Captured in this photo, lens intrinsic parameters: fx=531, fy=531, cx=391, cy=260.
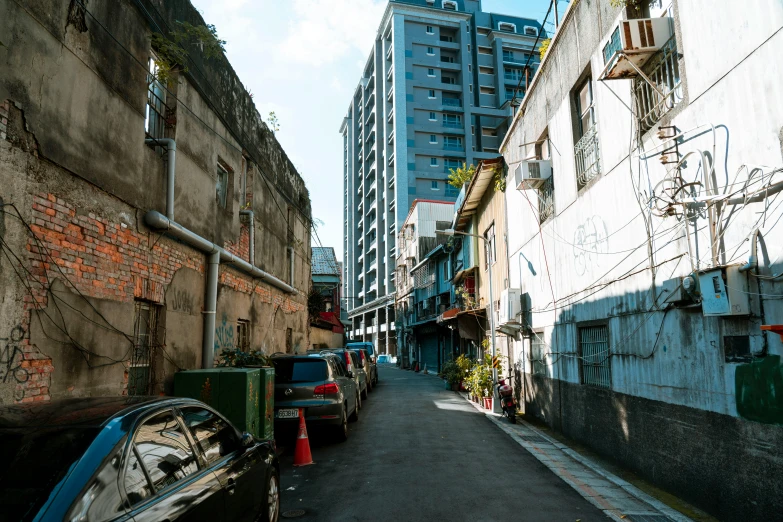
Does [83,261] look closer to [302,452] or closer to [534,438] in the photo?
[302,452]

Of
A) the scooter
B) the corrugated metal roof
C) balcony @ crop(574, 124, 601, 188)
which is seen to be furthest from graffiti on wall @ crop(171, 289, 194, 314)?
the corrugated metal roof

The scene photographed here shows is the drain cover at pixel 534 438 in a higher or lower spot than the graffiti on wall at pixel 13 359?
lower

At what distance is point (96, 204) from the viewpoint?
6465mm

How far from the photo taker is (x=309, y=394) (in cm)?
972

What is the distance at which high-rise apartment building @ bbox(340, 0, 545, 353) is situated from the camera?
184 ft

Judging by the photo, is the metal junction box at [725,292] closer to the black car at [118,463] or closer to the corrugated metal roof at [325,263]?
the black car at [118,463]

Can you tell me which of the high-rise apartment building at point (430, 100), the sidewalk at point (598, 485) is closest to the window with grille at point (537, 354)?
the sidewalk at point (598, 485)

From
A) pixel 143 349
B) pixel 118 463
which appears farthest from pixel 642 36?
pixel 143 349

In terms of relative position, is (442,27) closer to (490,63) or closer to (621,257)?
(490,63)

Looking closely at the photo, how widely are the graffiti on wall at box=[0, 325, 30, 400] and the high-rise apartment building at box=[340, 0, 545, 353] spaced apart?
50885 millimetres

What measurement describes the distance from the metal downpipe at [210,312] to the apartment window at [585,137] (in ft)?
22.8

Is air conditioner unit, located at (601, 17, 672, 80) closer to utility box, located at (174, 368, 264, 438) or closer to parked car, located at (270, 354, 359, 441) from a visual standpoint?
utility box, located at (174, 368, 264, 438)

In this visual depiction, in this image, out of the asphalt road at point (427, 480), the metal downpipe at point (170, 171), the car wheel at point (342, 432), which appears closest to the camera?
the asphalt road at point (427, 480)

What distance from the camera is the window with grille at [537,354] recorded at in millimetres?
12125
